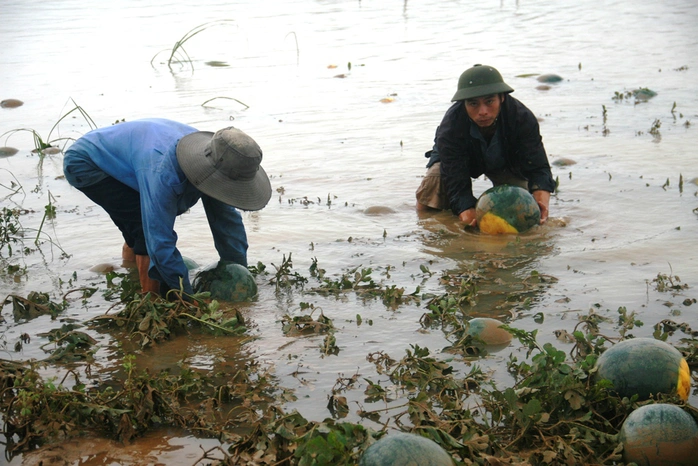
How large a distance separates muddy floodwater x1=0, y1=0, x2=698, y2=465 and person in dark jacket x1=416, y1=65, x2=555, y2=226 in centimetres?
33

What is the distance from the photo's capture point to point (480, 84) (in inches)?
292

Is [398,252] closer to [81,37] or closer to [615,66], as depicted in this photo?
[615,66]

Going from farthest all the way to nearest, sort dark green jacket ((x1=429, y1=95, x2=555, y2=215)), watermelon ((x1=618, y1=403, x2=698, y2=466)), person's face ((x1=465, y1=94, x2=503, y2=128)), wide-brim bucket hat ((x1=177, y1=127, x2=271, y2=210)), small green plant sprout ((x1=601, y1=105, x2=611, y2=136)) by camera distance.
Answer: small green plant sprout ((x1=601, y1=105, x2=611, y2=136))
dark green jacket ((x1=429, y1=95, x2=555, y2=215))
person's face ((x1=465, y1=94, x2=503, y2=128))
wide-brim bucket hat ((x1=177, y1=127, x2=271, y2=210))
watermelon ((x1=618, y1=403, x2=698, y2=466))

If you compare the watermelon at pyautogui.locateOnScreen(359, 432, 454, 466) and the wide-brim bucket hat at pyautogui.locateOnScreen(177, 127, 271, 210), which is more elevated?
the wide-brim bucket hat at pyautogui.locateOnScreen(177, 127, 271, 210)

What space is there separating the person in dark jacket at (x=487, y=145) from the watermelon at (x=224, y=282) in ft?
8.29

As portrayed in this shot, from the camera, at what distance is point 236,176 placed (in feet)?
18.2

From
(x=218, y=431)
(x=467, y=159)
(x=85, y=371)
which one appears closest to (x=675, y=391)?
(x=218, y=431)

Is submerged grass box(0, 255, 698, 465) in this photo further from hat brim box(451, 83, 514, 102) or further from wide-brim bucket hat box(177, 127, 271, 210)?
hat brim box(451, 83, 514, 102)

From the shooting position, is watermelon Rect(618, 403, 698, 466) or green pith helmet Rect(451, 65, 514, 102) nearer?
watermelon Rect(618, 403, 698, 466)

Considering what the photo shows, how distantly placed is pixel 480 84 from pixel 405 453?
460 centimetres

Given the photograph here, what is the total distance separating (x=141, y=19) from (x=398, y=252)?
19.4 m

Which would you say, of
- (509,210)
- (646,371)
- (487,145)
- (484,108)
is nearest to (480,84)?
(484,108)

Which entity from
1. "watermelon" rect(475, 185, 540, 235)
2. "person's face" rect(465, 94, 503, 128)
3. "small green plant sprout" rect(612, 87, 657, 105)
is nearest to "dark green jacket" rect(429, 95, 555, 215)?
"person's face" rect(465, 94, 503, 128)

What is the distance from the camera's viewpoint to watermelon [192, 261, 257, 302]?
6062mm
